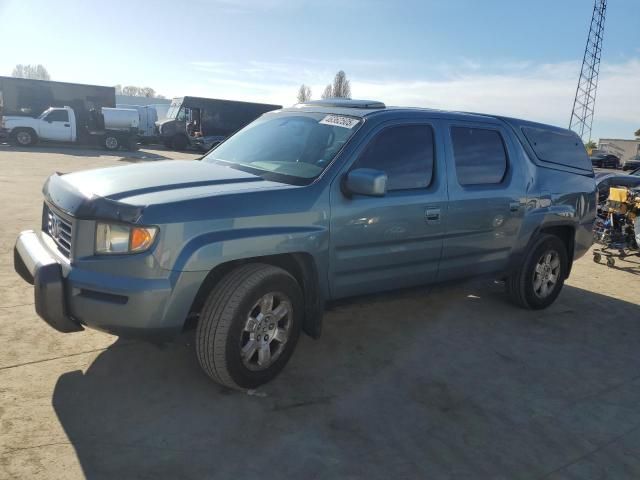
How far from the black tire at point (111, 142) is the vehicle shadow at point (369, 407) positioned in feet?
74.5

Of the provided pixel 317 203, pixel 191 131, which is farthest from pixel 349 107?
pixel 191 131

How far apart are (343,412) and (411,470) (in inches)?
24.5

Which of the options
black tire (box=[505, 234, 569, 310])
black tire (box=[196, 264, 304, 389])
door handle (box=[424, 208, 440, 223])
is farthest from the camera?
black tire (box=[505, 234, 569, 310])

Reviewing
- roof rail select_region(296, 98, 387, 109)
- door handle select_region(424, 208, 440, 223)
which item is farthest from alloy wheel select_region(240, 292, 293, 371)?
roof rail select_region(296, 98, 387, 109)

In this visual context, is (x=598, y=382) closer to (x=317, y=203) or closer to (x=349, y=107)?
(x=317, y=203)

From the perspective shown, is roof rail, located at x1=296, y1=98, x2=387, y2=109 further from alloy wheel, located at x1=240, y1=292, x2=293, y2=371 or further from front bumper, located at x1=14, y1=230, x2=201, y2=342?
front bumper, located at x1=14, y1=230, x2=201, y2=342

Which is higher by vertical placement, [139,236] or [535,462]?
[139,236]

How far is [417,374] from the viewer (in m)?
3.88

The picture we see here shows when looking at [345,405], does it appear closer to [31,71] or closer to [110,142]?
[110,142]

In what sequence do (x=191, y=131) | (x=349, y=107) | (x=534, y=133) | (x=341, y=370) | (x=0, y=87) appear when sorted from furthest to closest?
(x=191, y=131) → (x=0, y=87) → (x=534, y=133) → (x=349, y=107) → (x=341, y=370)

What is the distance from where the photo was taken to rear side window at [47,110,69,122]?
22750 millimetres

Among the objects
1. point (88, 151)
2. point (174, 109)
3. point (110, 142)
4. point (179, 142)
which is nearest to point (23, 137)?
point (88, 151)

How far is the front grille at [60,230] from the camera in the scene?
3154mm

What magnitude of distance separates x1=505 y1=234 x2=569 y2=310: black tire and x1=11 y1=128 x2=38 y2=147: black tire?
22.6 meters
